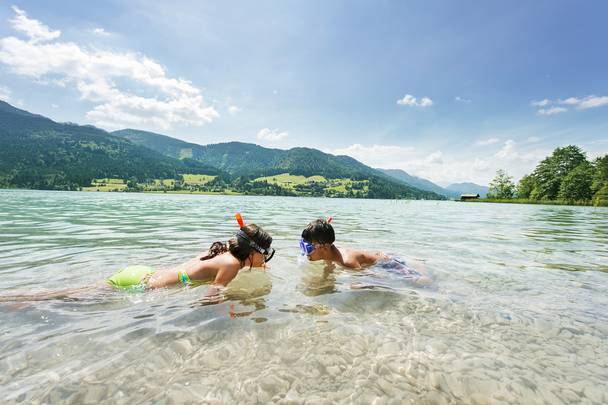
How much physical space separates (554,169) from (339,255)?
132243 mm

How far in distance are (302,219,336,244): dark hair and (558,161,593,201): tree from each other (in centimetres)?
11114

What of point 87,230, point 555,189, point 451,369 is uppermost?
point 555,189

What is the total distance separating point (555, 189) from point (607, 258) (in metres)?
116

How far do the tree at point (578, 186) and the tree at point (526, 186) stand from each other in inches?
857

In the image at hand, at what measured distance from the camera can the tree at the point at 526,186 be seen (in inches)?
4473

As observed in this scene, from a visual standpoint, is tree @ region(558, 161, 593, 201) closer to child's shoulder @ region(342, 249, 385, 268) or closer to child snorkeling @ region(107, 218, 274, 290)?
child's shoulder @ region(342, 249, 385, 268)

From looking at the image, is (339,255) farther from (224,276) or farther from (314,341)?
(314,341)

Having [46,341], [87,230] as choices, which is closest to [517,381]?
[46,341]

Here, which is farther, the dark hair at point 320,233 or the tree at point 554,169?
the tree at point 554,169

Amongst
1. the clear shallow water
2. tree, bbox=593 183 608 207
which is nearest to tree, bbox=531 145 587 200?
tree, bbox=593 183 608 207

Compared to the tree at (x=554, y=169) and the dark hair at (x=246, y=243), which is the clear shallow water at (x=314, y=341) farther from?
the tree at (x=554, y=169)

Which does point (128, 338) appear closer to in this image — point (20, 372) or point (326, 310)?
→ point (20, 372)

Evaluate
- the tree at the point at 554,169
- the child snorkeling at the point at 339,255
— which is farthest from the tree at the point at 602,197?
the child snorkeling at the point at 339,255

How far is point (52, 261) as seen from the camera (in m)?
8.53
